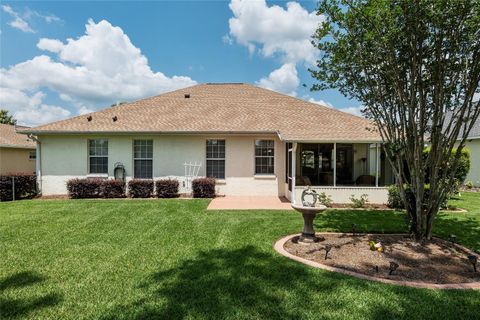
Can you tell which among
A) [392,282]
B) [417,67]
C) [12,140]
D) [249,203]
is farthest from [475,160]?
[12,140]

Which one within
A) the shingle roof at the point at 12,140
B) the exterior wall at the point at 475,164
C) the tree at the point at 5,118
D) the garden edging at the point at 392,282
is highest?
the tree at the point at 5,118

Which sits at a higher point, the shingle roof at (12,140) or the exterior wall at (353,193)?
the shingle roof at (12,140)

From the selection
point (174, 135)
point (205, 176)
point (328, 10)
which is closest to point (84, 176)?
point (174, 135)

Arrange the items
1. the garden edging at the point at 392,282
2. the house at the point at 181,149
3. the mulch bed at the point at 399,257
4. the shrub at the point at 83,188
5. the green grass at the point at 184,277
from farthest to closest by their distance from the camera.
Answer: the house at the point at 181,149 < the shrub at the point at 83,188 < the mulch bed at the point at 399,257 < the garden edging at the point at 392,282 < the green grass at the point at 184,277

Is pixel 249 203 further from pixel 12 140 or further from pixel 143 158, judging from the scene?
pixel 12 140

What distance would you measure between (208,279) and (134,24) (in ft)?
40.9

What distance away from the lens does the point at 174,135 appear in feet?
43.1

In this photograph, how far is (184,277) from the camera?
4.33m

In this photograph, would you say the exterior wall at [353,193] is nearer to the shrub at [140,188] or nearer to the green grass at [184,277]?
the green grass at [184,277]

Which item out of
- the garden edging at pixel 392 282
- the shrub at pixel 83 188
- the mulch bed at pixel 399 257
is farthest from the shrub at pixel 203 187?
the garden edging at pixel 392 282

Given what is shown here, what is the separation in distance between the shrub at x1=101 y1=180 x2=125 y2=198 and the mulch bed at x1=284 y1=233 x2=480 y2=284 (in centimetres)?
918

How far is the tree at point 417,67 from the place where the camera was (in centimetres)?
530

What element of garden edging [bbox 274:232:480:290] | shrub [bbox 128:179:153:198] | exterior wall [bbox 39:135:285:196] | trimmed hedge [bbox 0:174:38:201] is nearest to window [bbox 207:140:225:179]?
exterior wall [bbox 39:135:285:196]

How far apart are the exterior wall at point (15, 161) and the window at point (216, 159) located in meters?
13.3
